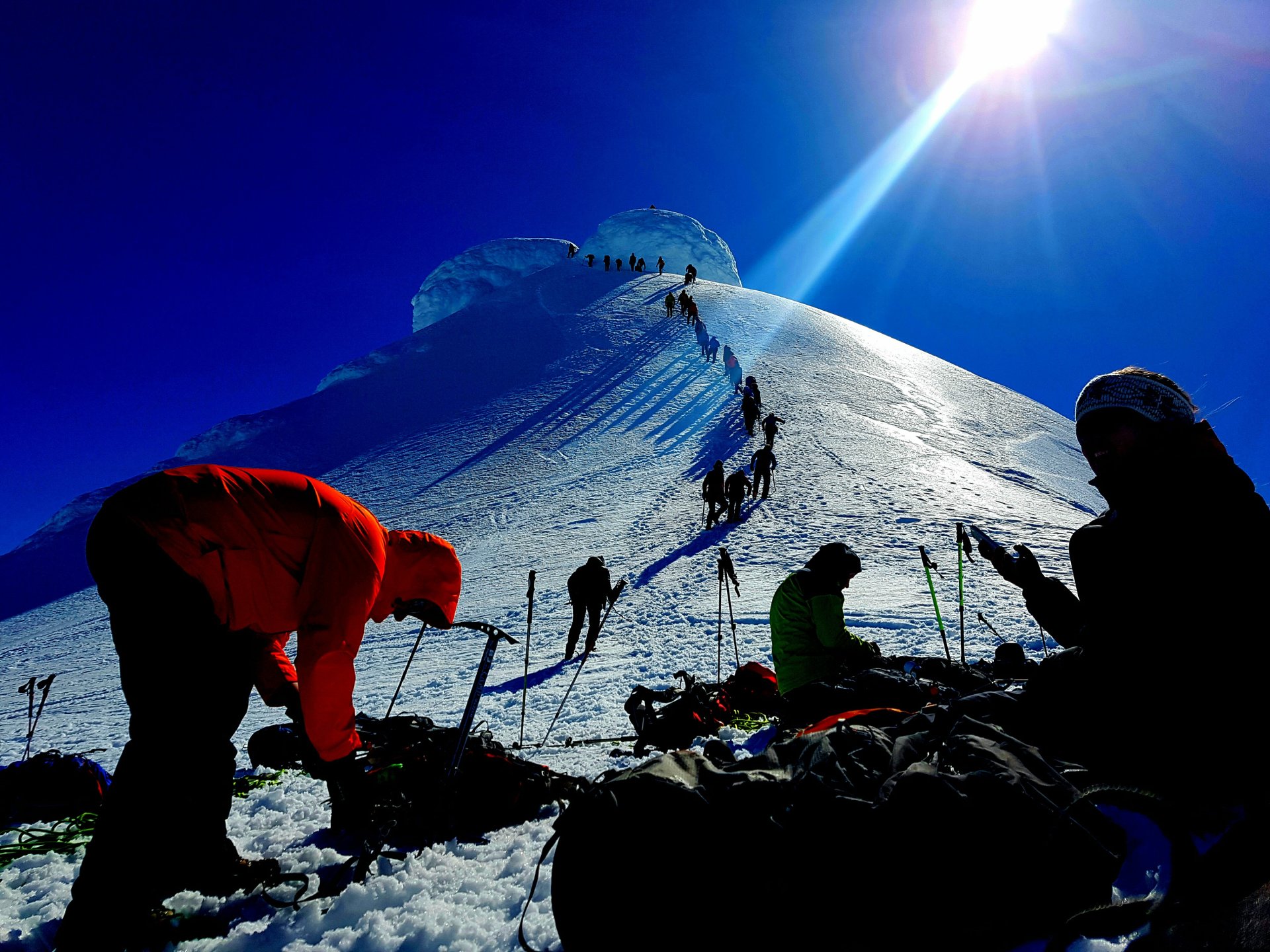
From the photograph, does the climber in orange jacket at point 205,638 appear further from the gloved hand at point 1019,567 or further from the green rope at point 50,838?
the gloved hand at point 1019,567

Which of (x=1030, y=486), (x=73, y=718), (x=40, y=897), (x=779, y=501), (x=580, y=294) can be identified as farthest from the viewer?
(x=580, y=294)

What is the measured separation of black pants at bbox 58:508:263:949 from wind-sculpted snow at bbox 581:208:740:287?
224 ft

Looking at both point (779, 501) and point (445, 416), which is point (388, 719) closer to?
point (779, 501)

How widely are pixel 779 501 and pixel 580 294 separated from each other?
3168cm

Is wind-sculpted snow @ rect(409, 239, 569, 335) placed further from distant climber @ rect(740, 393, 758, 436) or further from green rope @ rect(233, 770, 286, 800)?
green rope @ rect(233, 770, 286, 800)

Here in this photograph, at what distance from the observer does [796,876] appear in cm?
133

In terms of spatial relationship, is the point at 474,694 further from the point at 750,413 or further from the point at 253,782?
the point at 750,413

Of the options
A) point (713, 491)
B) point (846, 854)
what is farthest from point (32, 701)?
point (713, 491)

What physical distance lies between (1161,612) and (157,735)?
2.99 meters

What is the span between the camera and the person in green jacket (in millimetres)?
4012

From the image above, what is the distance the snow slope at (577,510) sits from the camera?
2.38 meters

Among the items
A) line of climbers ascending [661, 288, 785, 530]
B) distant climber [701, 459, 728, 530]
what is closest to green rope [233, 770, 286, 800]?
line of climbers ascending [661, 288, 785, 530]

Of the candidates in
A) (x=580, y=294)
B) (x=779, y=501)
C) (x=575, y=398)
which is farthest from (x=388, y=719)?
(x=580, y=294)

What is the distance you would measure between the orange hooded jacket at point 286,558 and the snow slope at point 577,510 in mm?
729
